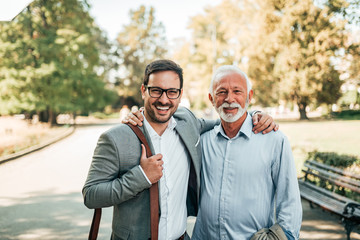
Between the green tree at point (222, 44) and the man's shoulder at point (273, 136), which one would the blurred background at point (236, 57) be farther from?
the man's shoulder at point (273, 136)

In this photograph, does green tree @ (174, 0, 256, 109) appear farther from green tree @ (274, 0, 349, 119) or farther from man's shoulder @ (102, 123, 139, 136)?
man's shoulder @ (102, 123, 139, 136)

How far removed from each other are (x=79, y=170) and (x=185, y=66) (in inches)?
1219

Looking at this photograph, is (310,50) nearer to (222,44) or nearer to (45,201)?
(222,44)

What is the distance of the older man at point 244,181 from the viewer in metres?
2.06

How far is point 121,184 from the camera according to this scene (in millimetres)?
1846

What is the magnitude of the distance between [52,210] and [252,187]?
4.79 metres

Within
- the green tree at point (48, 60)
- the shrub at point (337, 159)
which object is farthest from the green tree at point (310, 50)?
the shrub at point (337, 159)

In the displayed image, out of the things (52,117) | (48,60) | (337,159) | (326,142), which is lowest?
(52,117)

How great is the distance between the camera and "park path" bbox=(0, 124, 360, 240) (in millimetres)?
4570

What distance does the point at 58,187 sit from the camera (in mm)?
7199

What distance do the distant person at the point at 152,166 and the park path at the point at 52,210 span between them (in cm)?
283

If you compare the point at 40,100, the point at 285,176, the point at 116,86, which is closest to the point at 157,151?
the point at 285,176

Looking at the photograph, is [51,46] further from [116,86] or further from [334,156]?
[116,86]

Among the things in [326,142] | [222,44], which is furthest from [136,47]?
[326,142]
